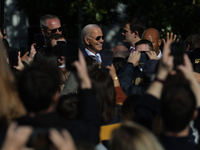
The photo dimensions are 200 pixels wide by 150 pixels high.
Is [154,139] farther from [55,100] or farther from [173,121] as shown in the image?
[55,100]

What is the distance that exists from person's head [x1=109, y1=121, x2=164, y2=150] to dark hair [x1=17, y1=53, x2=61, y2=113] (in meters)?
0.45

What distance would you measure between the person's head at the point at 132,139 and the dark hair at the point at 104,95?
971mm

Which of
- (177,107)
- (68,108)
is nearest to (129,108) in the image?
(68,108)

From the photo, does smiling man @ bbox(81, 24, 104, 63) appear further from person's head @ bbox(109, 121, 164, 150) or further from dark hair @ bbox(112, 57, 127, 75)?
person's head @ bbox(109, 121, 164, 150)

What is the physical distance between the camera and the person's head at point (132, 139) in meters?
1.65

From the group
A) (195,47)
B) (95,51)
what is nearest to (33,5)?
(95,51)

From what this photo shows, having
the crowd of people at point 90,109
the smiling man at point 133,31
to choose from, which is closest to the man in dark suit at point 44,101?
the crowd of people at point 90,109

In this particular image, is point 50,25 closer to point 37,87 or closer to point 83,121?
point 83,121

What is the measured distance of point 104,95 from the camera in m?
2.71

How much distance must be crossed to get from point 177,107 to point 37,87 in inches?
31.6

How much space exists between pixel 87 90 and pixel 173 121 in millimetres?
558

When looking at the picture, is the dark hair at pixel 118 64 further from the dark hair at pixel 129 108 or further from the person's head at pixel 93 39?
the dark hair at pixel 129 108

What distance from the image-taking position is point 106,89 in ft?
8.95

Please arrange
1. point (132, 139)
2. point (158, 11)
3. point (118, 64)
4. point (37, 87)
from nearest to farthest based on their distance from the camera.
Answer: point (132, 139), point (37, 87), point (118, 64), point (158, 11)
